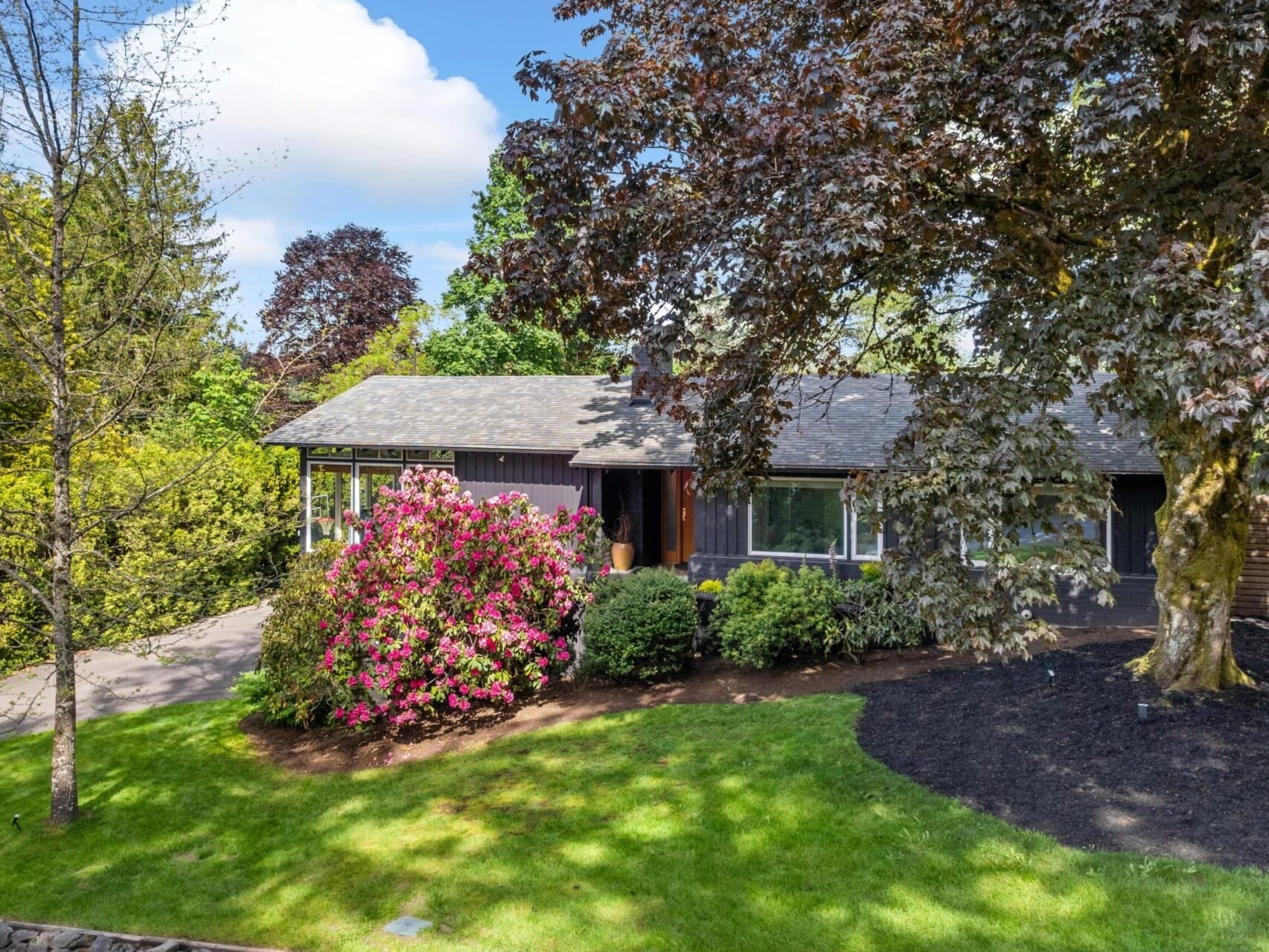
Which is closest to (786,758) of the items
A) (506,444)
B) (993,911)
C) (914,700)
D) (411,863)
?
(914,700)

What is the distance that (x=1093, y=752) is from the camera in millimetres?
6152

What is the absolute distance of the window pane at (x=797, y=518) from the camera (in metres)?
12.4

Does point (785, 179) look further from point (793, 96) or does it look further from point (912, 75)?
point (912, 75)

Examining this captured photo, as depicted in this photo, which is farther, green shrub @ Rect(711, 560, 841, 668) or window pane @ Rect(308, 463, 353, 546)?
window pane @ Rect(308, 463, 353, 546)

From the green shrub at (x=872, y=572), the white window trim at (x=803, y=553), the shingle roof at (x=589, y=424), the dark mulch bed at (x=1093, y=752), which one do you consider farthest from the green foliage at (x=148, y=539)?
the green shrub at (x=872, y=572)

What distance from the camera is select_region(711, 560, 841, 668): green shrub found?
378 inches

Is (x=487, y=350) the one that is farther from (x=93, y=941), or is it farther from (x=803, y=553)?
(x=93, y=941)

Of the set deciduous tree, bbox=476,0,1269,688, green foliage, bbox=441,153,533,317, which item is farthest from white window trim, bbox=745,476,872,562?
green foliage, bbox=441,153,533,317

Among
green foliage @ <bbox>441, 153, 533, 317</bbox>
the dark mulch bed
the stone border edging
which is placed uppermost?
green foliage @ <bbox>441, 153, 533, 317</bbox>

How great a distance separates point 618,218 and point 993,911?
5337mm

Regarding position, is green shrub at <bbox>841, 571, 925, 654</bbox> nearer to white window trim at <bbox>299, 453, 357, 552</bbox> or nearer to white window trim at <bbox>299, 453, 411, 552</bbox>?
white window trim at <bbox>299, 453, 411, 552</bbox>

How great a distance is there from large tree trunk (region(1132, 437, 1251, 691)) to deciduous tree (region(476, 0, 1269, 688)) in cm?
2

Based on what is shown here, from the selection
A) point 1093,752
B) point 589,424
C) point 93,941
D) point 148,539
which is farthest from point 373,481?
point 1093,752

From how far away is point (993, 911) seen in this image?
4285 mm
